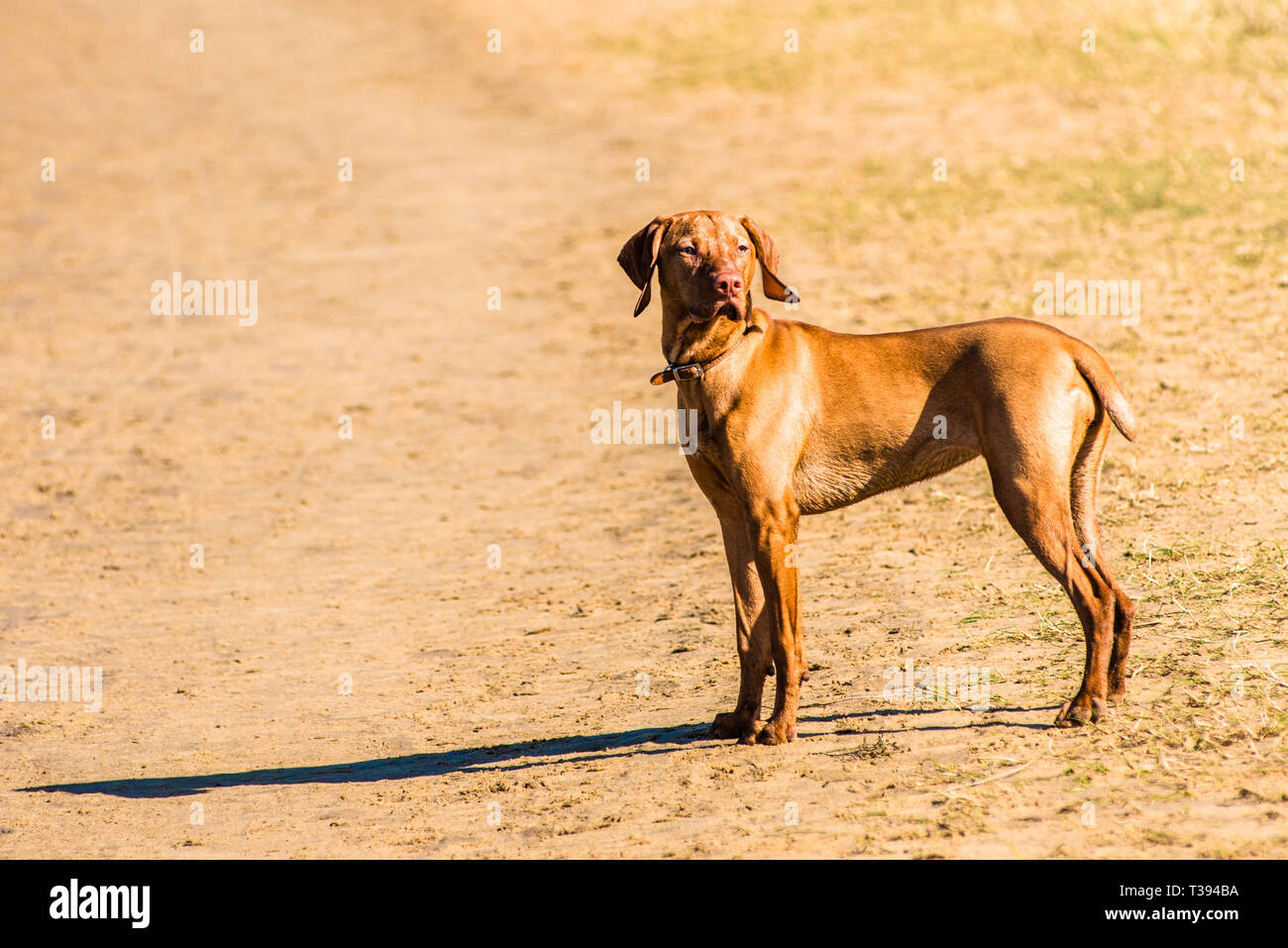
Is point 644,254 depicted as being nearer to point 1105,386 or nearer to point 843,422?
point 843,422

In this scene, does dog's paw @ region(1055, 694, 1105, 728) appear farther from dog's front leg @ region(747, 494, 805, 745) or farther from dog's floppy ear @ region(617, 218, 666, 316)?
dog's floppy ear @ region(617, 218, 666, 316)

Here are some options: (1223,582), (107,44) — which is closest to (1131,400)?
(1223,582)

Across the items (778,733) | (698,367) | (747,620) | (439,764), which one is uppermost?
(698,367)

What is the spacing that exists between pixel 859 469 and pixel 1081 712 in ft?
4.70

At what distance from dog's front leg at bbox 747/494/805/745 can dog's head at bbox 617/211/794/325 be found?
870 millimetres

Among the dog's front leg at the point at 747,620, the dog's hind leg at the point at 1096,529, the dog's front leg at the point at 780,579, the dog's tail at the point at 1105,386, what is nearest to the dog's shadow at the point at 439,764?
the dog's front leg at the point at 747,620

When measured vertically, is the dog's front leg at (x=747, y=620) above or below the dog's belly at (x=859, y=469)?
below

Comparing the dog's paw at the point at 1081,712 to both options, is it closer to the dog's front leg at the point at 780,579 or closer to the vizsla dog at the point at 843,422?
the vizsla dog at the point at 843,422

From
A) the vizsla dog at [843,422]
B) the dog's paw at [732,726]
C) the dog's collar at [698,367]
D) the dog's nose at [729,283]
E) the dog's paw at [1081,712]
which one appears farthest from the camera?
the dog's paw at [732,726]

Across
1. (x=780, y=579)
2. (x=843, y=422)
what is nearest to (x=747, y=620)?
(x=780, y=579)

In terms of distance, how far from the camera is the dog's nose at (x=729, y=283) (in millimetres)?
6125

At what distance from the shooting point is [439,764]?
7305 mm

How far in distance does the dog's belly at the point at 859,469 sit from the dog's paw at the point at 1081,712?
1.16 metres

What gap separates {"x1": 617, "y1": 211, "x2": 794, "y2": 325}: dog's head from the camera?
620cm
